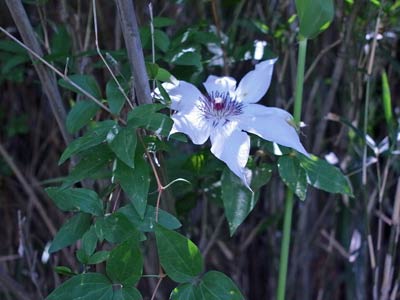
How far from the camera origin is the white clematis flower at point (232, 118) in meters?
0.78

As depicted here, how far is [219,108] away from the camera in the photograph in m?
0.82

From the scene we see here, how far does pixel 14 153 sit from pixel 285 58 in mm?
667

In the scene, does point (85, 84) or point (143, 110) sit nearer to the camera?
point (143, 110)

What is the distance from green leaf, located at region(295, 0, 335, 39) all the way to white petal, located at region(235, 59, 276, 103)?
80 millimetres

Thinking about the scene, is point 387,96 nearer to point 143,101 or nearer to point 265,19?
point 265,19

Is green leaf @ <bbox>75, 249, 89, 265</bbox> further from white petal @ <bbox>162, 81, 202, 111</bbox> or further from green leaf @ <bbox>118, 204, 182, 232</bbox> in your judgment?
white petal @ <bbox>162, 81, 202, 111</bbox>

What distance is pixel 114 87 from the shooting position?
826 mm

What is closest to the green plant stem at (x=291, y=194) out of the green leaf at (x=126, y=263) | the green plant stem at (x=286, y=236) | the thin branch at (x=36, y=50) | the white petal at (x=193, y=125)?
the green plant stem at (x=286, y=236)

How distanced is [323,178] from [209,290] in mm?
202

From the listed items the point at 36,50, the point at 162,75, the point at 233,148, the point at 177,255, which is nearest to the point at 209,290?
the point at 177,255

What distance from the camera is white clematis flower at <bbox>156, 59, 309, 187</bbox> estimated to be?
777mm

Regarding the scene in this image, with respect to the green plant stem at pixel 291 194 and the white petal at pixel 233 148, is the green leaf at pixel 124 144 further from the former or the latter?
the green plant stem at pixel 291 194

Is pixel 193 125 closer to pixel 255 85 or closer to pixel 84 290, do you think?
pixel 255 85

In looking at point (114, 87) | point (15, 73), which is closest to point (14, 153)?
point (15, 73)
